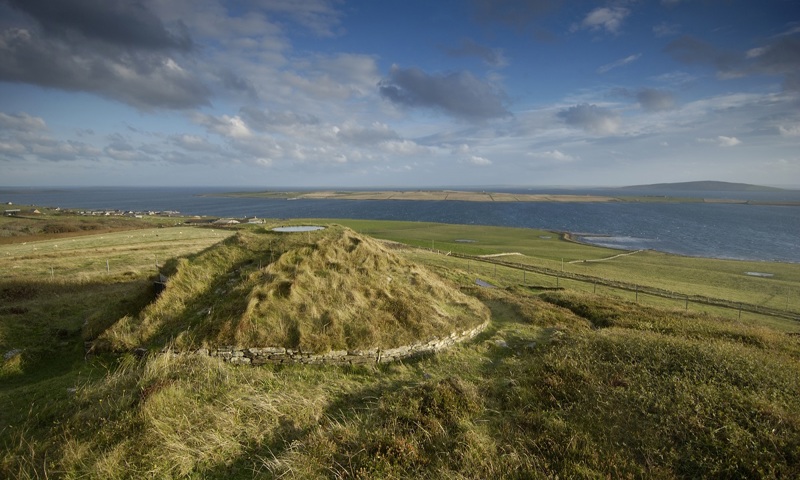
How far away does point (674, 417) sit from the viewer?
935 cm

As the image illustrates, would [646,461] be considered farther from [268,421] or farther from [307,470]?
[268,421]

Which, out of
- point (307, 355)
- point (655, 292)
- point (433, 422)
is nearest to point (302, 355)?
point (307, 355)

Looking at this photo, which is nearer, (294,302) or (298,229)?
(294,302)

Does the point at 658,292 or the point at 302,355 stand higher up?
the point at 302,355

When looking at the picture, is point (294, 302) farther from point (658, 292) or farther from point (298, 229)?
point (658, 292)

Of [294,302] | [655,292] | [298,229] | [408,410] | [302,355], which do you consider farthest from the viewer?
[655,292]

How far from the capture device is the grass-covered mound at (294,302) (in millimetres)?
14773

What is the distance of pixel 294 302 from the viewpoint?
54.3 feet

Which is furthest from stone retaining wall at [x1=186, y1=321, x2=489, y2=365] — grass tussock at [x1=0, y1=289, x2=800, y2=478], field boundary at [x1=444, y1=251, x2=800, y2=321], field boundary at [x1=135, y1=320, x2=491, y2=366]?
field boundary at [x1=444, y1=251, x2=800, y2=321]

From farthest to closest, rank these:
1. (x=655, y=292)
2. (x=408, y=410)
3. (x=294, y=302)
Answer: (x=655, y=292) < (x=294, y=302) < (x=408, y=410)

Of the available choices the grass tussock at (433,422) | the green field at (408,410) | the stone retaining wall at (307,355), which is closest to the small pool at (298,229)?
the green field at (408,410)

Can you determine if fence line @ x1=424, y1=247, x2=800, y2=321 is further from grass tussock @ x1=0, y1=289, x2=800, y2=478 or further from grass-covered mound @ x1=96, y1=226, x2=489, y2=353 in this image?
grass tussock @ x1=0, y1=289, x2=800, y2=478

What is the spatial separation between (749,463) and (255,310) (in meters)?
16.5

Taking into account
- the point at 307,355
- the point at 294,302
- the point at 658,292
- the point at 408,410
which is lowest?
the point at 658,292
